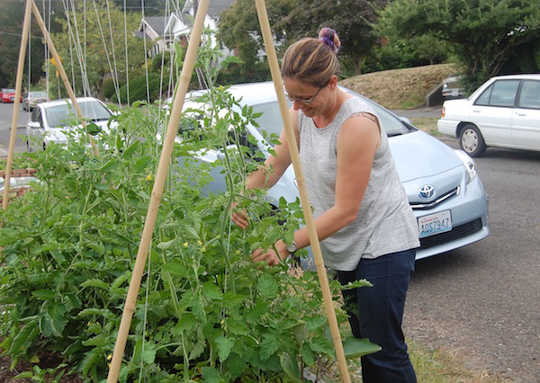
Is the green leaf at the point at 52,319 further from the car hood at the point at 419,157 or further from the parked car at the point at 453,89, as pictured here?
the parked car at the point at 453,89

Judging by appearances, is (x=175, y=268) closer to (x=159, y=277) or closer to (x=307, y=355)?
(x=159, y=277)

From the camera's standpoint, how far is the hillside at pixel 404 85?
22.8 m

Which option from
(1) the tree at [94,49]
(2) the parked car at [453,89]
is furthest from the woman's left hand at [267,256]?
(2) the parked car at [453,89]

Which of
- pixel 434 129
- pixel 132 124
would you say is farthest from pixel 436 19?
pixel 132 124

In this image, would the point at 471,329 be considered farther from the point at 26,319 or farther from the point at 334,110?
the point at 26,319

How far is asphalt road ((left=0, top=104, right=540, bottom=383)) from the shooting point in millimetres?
3568

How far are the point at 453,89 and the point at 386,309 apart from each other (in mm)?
18726

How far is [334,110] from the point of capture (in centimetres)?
221

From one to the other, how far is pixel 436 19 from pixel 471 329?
1575cm

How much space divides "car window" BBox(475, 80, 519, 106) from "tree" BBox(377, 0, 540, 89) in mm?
7596

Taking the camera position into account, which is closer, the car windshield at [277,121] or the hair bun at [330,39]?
the hair bun at [330,39]

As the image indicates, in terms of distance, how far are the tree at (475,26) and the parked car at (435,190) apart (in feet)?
45.1

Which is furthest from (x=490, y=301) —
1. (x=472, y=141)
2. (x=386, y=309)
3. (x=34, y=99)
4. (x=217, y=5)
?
(x=217, y=5)

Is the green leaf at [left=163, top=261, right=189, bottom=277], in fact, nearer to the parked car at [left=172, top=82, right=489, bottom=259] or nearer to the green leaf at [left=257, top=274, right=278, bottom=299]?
the green leaf at [left=257, top=274, right=278, bottom=299]
